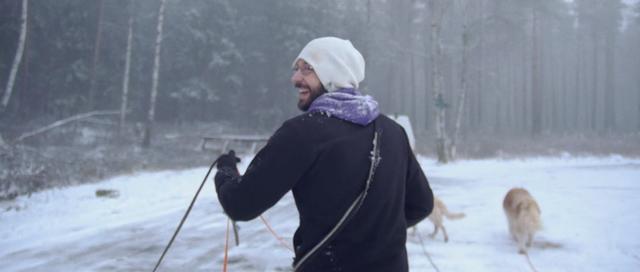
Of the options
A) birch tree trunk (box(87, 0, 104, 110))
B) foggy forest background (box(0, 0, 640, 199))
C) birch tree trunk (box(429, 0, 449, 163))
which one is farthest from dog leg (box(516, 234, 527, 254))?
birch tree trunk (box(87, 0, 104, 110))

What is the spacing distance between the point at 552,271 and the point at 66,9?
80.7 feet

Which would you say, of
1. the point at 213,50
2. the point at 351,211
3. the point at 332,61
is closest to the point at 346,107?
the point at 332,61

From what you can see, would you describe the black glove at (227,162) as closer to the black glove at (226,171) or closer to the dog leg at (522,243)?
the black glove at (226,171)

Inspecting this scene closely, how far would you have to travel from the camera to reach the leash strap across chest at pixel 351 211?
1.68 m

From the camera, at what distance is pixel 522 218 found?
19.9 ft

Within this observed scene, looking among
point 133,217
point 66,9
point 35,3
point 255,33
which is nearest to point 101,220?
point 133,217

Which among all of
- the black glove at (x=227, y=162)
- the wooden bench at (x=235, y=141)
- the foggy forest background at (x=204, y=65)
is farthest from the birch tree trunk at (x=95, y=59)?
the black glove at (x=227, y=162)

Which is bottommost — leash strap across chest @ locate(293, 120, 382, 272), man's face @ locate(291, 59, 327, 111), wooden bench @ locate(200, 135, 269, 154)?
wooden bench @ locate(200, 135, 269, 154)

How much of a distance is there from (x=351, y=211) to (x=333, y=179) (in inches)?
5.5

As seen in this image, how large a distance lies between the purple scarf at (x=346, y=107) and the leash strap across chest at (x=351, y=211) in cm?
9

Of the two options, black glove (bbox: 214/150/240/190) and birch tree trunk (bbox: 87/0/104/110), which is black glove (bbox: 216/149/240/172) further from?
birch tree trunk (bbox: 87/0/104/110)

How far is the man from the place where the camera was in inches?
→ 64.6

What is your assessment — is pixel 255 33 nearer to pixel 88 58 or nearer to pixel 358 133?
pixel 88 58

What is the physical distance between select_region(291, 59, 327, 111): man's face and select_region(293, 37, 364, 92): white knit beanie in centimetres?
3
